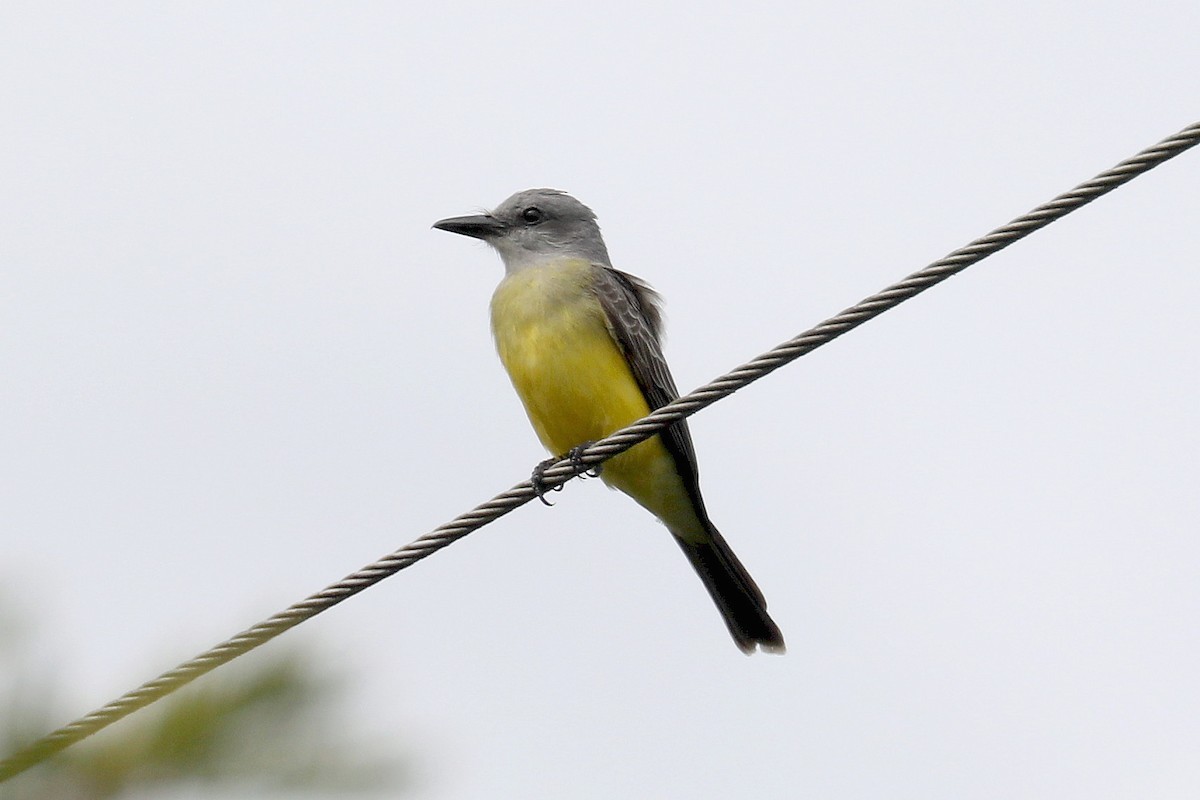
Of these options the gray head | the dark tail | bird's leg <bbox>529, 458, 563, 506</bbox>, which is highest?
the gray head

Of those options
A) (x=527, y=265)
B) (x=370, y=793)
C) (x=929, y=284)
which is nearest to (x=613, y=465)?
(x=527, y=265)

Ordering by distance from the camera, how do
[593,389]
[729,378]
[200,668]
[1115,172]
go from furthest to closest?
[593,389] < [729,378] < [1115,172] < [200,668]

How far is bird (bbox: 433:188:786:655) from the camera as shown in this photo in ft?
21.4

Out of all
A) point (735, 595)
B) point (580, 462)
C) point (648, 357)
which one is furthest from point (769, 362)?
point (735, 595)

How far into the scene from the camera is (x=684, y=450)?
674cm

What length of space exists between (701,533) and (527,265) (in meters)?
1.51

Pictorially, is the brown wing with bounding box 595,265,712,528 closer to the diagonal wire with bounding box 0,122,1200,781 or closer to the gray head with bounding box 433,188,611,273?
the gray head with bounding box 433,188,611,273

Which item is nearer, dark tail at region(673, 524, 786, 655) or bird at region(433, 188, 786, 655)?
bird at region(433, 188, 786, 655)

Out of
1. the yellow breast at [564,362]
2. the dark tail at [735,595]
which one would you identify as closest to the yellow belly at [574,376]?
the yellow breast at [564,362]

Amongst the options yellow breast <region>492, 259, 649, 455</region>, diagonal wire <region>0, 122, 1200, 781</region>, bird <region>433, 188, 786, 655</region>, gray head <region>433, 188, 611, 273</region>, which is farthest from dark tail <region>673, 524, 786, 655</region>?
diagonal wire <region>0, 122, 1200, 781</region>

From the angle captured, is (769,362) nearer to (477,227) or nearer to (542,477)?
(542,477)

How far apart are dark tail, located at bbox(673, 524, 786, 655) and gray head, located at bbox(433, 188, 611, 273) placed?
1512 mm

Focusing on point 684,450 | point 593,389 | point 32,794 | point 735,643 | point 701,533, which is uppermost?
point 32,794

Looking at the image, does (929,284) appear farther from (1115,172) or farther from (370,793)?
(370,793)
